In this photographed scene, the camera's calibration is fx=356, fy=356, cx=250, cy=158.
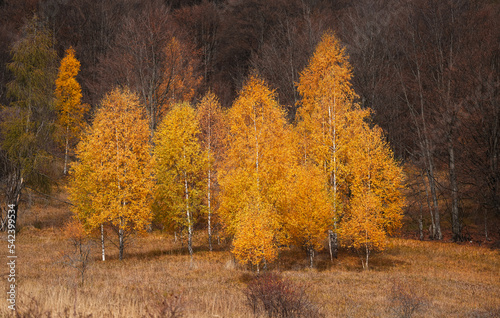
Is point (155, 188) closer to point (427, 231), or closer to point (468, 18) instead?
point (427, 231)

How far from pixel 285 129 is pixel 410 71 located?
1800 centimetres

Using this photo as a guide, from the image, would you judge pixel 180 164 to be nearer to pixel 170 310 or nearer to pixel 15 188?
pixel 15 188

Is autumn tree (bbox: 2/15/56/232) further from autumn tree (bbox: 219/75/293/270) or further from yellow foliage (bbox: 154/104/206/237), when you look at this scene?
autumn tree (bbox: 219/75/293/270)

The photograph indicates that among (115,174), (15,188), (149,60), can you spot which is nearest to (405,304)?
Result: (115,174)

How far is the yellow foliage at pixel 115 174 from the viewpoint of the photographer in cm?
1842

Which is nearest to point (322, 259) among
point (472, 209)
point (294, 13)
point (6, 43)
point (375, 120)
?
point (375, 120)

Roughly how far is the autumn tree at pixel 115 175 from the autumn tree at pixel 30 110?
414 centimetres

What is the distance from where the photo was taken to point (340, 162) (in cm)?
2127

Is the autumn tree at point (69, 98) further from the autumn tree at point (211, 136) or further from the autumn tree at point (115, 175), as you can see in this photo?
the autumn tree at point (211, 136)

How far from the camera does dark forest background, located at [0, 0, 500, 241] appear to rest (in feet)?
78.9

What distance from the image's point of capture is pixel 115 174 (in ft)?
62.0

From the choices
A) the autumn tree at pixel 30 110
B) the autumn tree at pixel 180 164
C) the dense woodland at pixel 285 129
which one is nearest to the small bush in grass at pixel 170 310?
the dense woodland at pixel 285 129

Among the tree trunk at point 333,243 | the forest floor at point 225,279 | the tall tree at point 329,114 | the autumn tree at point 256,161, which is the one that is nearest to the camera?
the forest floor at point 225,279

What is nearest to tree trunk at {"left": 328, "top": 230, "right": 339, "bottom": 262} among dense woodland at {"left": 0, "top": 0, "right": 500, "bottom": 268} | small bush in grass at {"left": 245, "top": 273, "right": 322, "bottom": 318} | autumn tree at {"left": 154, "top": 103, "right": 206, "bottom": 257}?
dense woodland at {"left": 0, "top": 0, "right": 500, "bottom": 268}
